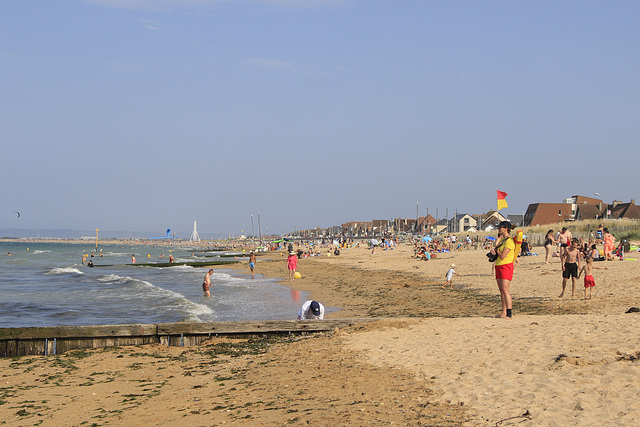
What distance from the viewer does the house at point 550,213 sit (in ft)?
255

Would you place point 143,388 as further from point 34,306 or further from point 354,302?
point 34,306

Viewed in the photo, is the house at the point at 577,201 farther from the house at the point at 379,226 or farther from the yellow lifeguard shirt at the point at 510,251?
the yellow lifeguard shirt at the point at 510,251

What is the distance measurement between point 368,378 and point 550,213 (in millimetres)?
79239

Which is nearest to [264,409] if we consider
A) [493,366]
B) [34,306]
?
[493,366]

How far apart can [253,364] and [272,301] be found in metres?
12.5

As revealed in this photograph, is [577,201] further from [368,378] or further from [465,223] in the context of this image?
[368,378]

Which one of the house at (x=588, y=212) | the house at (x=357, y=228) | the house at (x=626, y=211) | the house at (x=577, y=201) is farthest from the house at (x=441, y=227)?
the house at (x=626, y=211)

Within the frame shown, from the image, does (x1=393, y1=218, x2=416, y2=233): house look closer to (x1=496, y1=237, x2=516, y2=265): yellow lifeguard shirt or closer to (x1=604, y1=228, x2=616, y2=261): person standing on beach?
(x1=604, y1=228, x2=616, y2=261): person standing on beach

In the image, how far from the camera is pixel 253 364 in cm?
837

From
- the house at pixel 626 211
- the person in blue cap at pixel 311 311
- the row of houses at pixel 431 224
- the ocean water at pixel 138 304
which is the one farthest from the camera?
the row of houses at pixel 431 224

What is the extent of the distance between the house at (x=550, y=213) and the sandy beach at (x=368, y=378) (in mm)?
70217

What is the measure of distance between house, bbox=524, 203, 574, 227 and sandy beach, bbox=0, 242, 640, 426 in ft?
230

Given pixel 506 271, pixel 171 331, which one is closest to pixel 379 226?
Answer: pixel 171 331

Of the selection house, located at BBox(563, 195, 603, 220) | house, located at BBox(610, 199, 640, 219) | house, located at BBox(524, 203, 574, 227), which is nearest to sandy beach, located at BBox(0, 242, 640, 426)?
house, located at BBox(610, 199, 640, 219)
